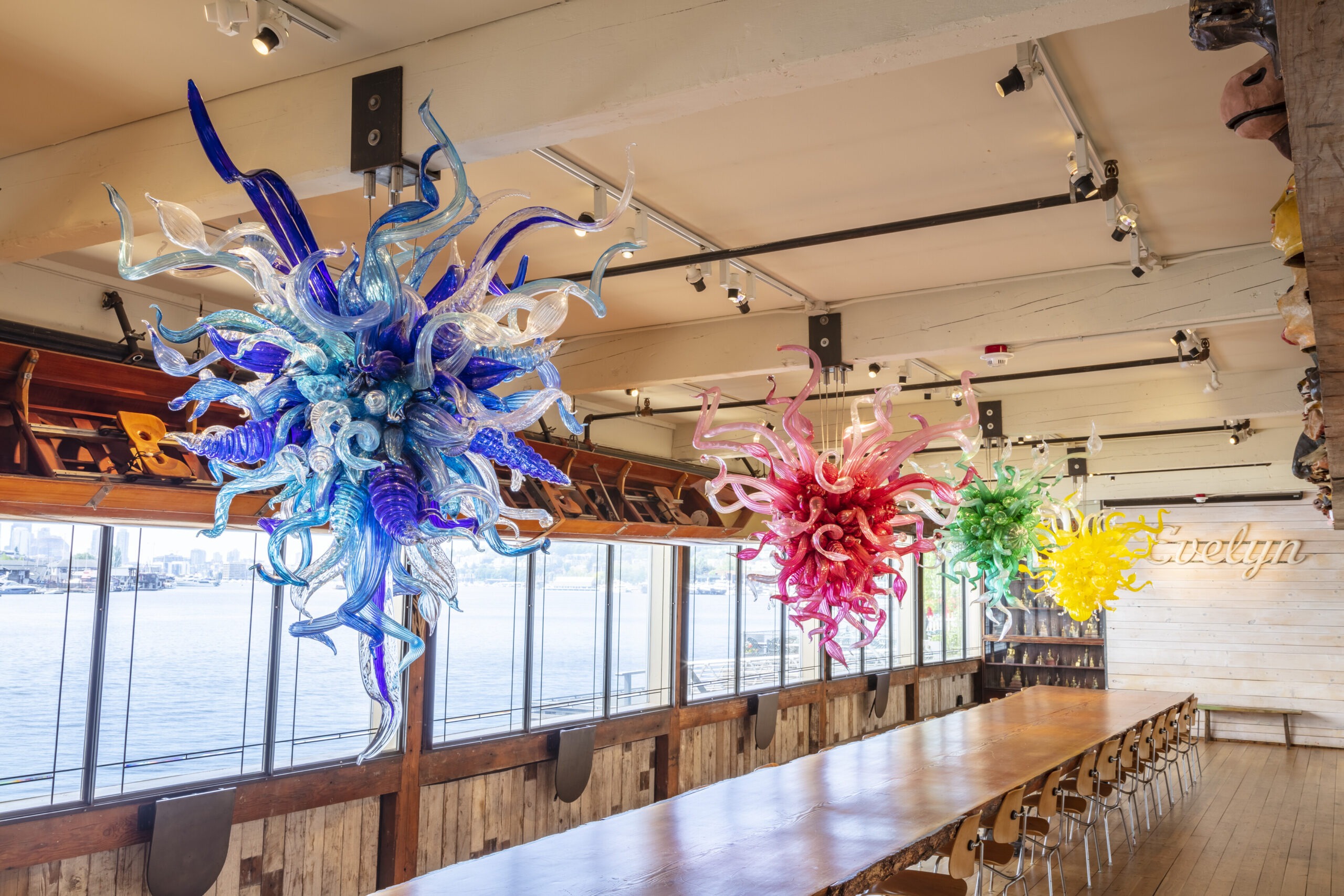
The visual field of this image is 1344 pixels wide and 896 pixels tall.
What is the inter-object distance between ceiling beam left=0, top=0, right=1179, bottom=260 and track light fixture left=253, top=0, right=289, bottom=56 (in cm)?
30

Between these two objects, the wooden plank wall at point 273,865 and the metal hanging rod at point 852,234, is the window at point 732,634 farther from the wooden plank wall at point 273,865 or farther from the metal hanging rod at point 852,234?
the metal hanging rod at point 852,234

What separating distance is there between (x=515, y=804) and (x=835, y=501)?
4.94 metres

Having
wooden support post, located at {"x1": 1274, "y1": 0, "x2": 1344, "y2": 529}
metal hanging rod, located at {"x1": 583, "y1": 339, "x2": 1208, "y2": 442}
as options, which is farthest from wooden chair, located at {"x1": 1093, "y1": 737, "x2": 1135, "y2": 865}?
wooden support post, located at {"x1": 1274, "y1": 0, "x2": 1344, "y2": 529}

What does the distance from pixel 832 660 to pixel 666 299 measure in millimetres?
8334

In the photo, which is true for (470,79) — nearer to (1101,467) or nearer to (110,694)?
(110,694)

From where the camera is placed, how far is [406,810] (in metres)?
7.02

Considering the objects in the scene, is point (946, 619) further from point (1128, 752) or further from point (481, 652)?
point (481, 652)

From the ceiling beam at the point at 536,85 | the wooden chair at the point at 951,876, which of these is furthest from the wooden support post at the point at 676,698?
the ceiling beam at the point at 536,85

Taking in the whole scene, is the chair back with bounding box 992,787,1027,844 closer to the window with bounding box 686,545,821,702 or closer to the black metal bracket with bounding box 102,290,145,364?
the window with bounding box 686,545,821,702

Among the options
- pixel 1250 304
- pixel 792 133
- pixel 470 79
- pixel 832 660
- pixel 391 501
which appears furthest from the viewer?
pixel 832 660

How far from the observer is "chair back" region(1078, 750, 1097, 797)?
673 centimetres

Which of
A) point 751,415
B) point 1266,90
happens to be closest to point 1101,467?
point 751,415

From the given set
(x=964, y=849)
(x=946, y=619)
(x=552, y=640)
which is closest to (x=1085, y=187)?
(x=964, y=849)

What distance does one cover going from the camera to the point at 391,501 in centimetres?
194
